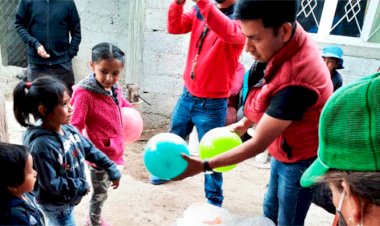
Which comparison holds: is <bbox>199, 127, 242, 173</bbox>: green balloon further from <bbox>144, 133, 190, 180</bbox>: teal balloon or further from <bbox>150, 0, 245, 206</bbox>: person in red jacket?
<bbox>150, 0, 245, 206</bbox>: person in red jacket

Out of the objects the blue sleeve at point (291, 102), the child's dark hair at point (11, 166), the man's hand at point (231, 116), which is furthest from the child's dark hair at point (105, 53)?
the man's hand at point (231, 116)

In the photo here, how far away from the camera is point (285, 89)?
1.65 m

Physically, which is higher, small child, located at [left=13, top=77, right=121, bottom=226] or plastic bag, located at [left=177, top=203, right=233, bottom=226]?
small child, located at [left=13, top=77, right=121, bottom=226]

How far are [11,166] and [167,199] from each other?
2.16 meters

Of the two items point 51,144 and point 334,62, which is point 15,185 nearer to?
point 51,144

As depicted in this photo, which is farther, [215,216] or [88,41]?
[88,41]

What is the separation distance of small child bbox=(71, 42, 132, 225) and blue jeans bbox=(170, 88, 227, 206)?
2.55ft

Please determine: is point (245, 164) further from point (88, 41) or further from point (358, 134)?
point (358, 134)

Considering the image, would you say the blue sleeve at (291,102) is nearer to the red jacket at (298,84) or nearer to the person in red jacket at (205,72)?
the red jacket at (298,84)

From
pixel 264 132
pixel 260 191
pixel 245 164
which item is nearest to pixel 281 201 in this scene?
pixel 264 132

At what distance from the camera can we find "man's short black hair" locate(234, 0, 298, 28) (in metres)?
1.57

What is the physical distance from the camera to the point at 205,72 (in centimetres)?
303

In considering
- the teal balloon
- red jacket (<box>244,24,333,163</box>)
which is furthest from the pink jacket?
red jacket (<box>244,24,333,163</box>)

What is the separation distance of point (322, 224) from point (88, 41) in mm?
4365
